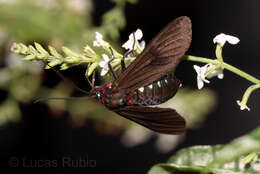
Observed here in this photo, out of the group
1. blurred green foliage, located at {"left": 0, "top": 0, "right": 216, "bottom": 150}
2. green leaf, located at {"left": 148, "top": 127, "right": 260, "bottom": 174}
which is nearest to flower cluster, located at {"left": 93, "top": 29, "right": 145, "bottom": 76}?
green leaf, located at {"left": 148, "top": 127, "right": 260, "bottom": 174}

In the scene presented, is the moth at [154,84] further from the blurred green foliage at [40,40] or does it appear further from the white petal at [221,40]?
the blurred green foliage at [40,40]

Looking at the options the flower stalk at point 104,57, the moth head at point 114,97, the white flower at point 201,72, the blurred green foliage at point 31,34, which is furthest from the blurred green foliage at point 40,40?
the white flower at point 201,72

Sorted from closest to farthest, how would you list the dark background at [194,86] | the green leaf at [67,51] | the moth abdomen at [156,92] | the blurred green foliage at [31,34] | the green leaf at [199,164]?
1. the green leaf at [199,164]
2. the green leaf at [67,51]
3. the moth abdomen at [156,92]
4. the blurred green foliage at [31,34]
5. the dark background at [194,86]

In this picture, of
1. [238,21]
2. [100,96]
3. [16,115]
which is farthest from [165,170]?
[238,21]

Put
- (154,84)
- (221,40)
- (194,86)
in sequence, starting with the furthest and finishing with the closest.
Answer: (194,86) < (154,84) < (221,40)

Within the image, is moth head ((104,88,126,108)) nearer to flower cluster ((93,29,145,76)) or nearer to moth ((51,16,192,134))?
moth ((51,16,192,134))

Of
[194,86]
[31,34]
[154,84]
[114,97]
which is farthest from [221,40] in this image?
[194,86]

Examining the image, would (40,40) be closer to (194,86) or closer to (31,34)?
(31,34)
